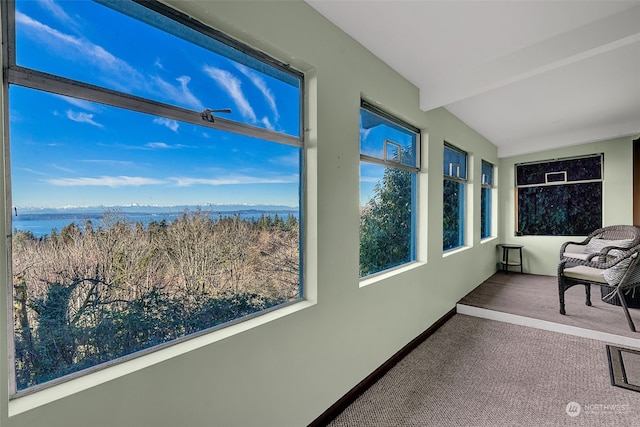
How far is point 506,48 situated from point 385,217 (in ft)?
5.42

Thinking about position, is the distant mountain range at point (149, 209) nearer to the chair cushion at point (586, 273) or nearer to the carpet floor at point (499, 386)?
the carpet floor at point (499, 386)

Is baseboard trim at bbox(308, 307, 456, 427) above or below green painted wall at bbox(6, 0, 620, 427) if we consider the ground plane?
below

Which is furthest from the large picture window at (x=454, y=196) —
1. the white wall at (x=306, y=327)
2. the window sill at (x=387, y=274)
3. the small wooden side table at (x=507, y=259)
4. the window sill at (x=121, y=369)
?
the window sill at (x=121, y=369)

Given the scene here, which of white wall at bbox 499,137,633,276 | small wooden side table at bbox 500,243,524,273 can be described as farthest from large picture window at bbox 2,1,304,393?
white wall at bbox 499,137,633,276

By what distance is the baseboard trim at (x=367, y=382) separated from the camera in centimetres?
185

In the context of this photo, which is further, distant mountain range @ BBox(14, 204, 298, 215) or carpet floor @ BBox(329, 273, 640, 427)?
carpet floor @ BBox(329, 273, 640, 427)

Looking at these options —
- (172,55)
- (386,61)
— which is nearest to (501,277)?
(386,61)

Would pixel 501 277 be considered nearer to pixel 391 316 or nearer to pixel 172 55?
pixel 391 316

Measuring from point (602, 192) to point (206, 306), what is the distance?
6.63 metres

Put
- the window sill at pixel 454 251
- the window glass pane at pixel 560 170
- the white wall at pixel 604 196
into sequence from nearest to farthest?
the window sill at pixel 454 251 → the white wall at pixel 604 196 → the window glass pane at pixel 560 170

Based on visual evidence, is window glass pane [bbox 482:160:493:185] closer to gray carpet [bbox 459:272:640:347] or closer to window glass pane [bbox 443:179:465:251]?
window glass pane [bbox 443:179:465:251]

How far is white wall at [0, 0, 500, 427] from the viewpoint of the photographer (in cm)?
104

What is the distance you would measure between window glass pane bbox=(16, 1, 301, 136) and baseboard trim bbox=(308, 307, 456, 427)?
5.97 ft

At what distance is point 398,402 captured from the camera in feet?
6.64
